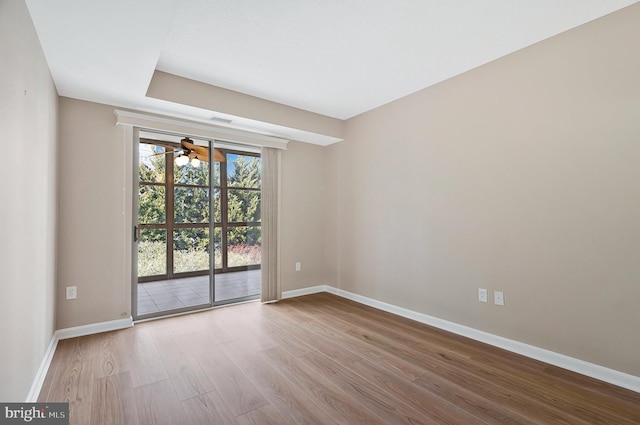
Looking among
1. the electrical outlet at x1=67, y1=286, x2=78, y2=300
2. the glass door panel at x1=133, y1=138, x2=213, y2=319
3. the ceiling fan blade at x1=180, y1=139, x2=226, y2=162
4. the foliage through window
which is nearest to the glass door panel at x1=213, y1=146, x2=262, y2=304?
the foliage through window

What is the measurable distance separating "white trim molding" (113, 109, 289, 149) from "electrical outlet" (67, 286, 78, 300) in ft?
5.66

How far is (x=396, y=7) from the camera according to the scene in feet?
6.80

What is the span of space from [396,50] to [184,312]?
12.2 ft

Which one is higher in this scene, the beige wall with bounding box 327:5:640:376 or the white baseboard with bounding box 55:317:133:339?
the beige wall with bounding box 327:5:640:376

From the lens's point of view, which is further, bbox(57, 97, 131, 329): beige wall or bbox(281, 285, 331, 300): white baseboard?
bbox(281, 285, 331, 300): white baseboard

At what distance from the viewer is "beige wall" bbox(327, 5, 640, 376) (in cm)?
213

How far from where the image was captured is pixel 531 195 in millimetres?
2557

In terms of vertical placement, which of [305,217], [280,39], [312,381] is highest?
[280,39]

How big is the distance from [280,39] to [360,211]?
8.05ft

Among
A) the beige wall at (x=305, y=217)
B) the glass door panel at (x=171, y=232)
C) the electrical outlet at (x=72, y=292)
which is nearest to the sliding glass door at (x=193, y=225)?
the glass door panel at (x=171, y=232)

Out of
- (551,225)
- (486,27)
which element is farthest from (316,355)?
(486,27)

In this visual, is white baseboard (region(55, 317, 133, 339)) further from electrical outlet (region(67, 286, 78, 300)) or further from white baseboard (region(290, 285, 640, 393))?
white baseboard (region(290, 285, 640, 393))

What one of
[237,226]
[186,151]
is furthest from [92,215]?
[237,226]

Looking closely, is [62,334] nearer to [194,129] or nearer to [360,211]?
[194,129]
